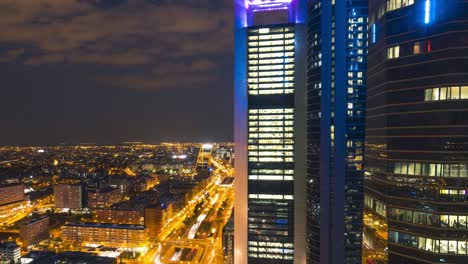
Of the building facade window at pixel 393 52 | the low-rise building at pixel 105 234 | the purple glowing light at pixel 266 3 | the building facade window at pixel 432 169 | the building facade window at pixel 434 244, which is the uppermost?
the purple glowing light at pixel 266 3

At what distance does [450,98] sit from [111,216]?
4963 centimetres

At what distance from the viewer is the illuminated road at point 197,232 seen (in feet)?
125

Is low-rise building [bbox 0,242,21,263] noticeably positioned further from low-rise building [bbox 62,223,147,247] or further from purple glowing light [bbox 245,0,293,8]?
purple glowing light [bbox 245,0,293,8]

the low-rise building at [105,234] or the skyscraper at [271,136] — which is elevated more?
the skyscraper at [271,136]

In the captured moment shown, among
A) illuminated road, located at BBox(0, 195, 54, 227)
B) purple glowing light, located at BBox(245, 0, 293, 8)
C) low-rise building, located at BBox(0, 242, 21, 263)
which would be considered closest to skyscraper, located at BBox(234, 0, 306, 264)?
purple glowing light, located at BBox(245, 0, 293, 8)

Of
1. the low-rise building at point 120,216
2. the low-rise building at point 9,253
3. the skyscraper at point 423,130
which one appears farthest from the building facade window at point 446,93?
the low-rise building at point 120,216

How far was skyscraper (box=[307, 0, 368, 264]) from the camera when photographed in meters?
24.9

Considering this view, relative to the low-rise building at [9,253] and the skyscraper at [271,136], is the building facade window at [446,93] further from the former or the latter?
the low-rise building at [9,253]

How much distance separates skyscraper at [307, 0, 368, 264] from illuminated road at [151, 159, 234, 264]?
16.3 m

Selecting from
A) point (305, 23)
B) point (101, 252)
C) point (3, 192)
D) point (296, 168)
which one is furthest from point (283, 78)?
point (3, 192)

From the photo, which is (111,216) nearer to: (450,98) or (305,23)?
(305,23)

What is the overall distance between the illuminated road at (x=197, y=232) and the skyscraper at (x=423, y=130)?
26342 mm

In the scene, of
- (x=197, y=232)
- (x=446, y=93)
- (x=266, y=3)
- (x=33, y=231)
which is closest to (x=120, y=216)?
(x=33, y=231)

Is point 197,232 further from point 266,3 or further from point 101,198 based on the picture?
point 266,3
